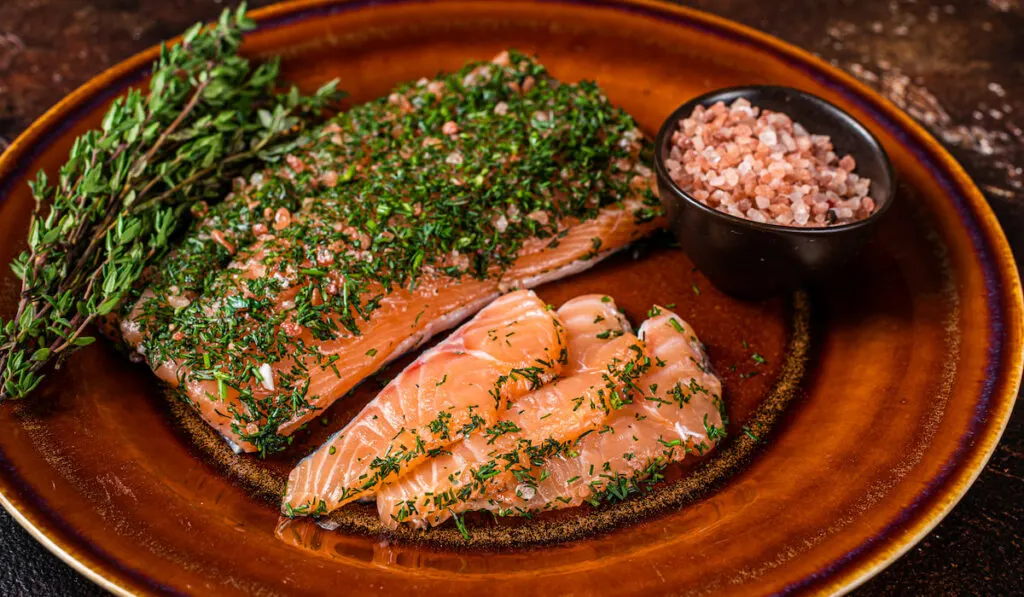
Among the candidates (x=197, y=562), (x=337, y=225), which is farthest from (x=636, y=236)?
(x=197, y=562)

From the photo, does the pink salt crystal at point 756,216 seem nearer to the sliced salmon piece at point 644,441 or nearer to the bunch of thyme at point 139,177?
the sliced salmon piece at point 644,441

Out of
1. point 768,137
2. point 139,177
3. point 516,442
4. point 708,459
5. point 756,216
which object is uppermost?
point 139,177

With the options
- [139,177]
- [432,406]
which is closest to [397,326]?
[432,406]

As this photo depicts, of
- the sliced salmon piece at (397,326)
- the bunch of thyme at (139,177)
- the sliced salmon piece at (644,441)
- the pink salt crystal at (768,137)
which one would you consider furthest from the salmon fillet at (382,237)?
the sliced salmon piece at (644,441)

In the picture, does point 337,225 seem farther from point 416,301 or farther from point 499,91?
point 499,91

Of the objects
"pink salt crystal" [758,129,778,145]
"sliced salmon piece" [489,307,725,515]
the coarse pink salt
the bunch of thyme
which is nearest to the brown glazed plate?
"sliced salmon piece" [489,307,725,515]

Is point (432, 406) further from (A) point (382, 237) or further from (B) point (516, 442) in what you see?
(A) point (382, 237)
